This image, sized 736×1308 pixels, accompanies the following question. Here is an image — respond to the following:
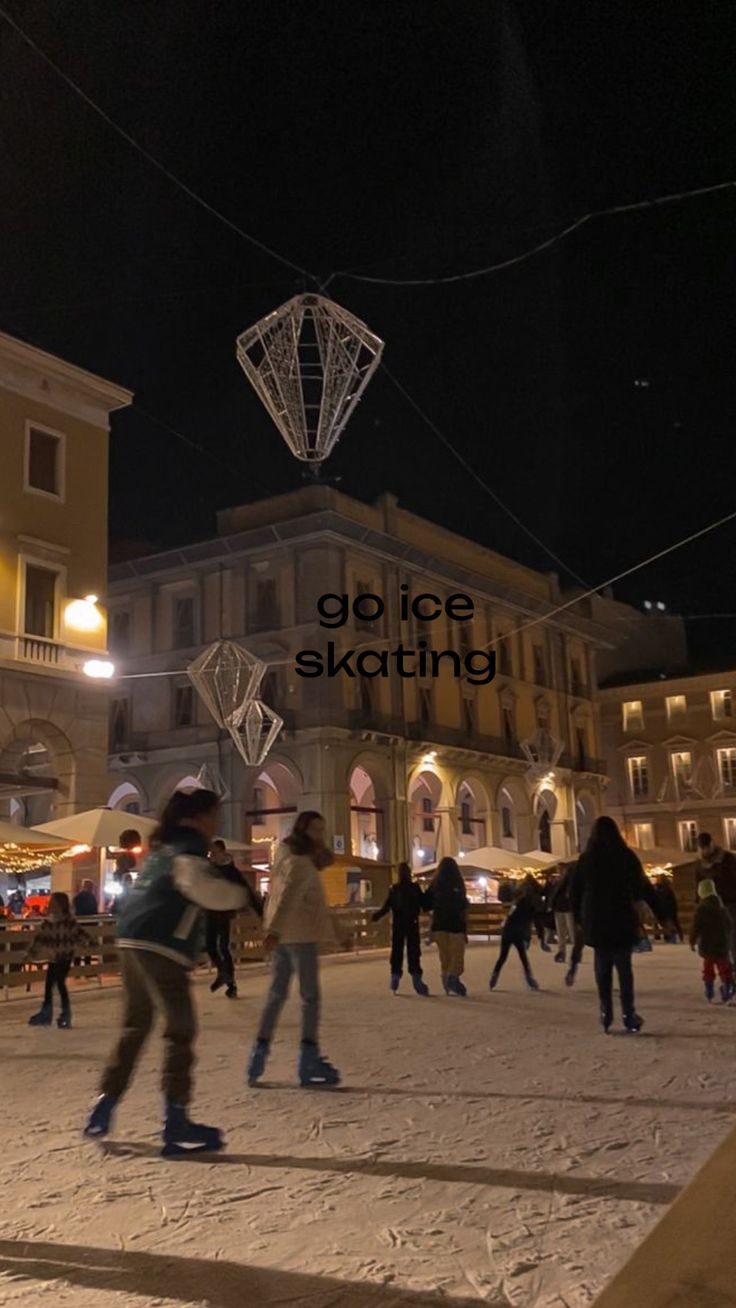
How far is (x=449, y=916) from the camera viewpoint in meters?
13.2

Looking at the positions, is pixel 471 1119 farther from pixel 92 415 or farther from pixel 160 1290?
pixel 92 415

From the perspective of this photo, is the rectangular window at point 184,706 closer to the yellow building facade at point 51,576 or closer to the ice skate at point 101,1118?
the yellow building facade at point 51,576

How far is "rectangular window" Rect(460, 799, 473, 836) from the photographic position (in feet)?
152

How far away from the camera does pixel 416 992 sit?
13977 millimetres

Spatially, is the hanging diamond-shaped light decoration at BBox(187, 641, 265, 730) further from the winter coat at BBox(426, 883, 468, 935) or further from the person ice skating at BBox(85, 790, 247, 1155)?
the person ice skating at BBox(85, 790, 247, 1155)

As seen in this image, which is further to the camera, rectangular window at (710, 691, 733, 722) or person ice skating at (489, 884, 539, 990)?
rectangular window at (710, 691, 733, 722)

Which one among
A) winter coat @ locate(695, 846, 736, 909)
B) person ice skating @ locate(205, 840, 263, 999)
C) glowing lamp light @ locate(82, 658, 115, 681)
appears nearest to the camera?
winter coat @ locate(695, 846, 736, 909)

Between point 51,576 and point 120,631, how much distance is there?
19.9m

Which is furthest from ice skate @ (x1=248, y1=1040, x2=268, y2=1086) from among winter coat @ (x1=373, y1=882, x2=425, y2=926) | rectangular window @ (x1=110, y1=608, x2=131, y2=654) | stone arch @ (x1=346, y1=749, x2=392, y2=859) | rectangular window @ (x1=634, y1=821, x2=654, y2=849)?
rectangular window @ (x1=634, y1=821, x2=654, y2=849)

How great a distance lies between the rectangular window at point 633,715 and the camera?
59.9 metres

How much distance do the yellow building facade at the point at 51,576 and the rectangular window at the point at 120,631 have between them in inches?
713

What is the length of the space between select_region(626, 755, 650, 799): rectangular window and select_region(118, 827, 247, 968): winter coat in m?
56.5

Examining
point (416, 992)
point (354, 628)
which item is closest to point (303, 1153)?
point (416, 992)

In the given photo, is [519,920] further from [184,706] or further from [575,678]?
[575,678]
